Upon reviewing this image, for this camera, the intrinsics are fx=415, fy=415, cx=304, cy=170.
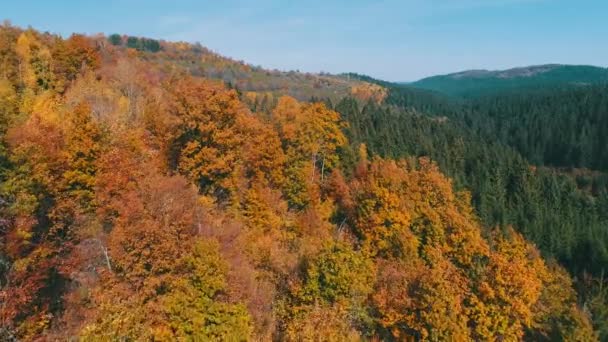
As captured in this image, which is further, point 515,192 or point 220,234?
point 515,192

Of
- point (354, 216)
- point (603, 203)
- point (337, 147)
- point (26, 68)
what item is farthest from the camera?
point (603, 203)

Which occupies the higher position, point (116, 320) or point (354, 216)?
point (116, 320)

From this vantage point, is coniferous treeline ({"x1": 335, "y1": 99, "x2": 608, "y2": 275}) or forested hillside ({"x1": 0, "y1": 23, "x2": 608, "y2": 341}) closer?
forested hillside ({"x1": 0, "y1": 23, "x2": 608, "y2": 341})

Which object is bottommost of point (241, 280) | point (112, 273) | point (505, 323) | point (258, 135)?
point (505, 323)

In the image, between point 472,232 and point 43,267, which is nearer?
point 43,267

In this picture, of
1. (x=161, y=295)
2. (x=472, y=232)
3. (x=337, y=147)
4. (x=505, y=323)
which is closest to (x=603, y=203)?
(x=472, y=232)

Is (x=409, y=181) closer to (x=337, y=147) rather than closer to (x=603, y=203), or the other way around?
(x=337, y=147)

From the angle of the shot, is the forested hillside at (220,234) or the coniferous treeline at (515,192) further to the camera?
the coniferous treeline at (515,192)

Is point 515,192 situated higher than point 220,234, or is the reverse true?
point 220,234
